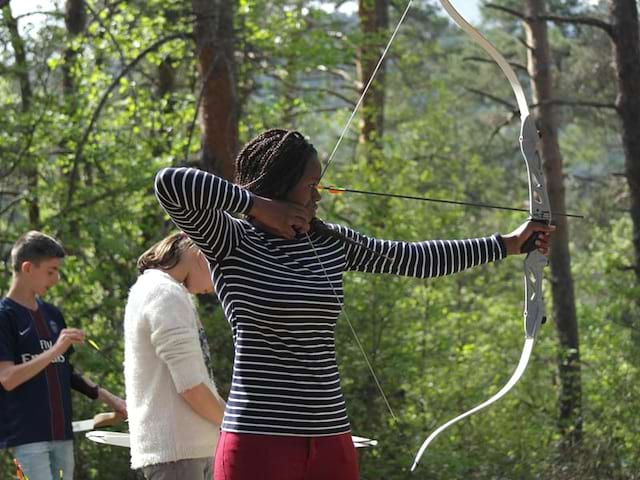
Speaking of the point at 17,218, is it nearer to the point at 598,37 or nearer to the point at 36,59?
the point at 36,59

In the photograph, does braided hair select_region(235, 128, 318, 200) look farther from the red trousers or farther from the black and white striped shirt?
the red trousers

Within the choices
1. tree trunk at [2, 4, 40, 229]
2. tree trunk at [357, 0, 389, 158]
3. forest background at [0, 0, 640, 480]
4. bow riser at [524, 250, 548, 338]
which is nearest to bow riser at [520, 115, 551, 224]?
bow riser at [524, 250, 548, 338]

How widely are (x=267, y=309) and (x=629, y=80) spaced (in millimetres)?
6623

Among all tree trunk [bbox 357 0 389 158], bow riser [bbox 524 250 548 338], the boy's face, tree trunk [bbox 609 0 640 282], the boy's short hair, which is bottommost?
bow riser [bbox 524 250 548 338]

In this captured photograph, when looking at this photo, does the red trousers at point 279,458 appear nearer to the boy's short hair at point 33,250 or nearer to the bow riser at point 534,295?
the bow riser at point 534,295

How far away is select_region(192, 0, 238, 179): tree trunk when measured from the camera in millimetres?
7977

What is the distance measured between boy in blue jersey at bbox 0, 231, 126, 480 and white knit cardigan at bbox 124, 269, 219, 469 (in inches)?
23.2

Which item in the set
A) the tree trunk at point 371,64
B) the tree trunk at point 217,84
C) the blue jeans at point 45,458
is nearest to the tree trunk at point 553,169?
the tree trunk at point 371,64

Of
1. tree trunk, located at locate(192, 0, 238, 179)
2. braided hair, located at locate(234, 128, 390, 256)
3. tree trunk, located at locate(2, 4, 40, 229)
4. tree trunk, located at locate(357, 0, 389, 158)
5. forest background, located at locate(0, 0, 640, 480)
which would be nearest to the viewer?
braided hair, located at locate(234, 128, 390, 256)

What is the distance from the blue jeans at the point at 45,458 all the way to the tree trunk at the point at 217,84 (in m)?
3.91

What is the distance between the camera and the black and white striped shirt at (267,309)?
2.54 m

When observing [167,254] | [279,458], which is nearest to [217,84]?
[167,254]

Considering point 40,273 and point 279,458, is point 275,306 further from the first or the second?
point 40,273

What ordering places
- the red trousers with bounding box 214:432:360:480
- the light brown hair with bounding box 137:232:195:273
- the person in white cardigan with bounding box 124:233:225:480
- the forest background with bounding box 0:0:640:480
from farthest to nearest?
1. the forest background with bounding box 0:0:640:480
2. the light brown hair with bounding box 137:232:195:273
3. the person in white cardigan with bounding box 124:233:225:480
4. the red trousers with bounding box 214:432:360:480
